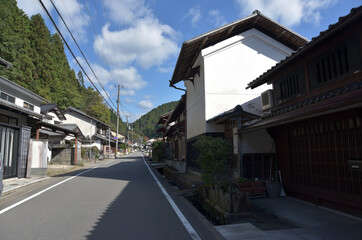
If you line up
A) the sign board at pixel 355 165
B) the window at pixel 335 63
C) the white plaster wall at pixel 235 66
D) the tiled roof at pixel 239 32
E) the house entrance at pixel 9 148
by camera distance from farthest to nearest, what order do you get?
the white plaster wall at pixel 235 66 → the tiled roof at pixel 239 32 → the house entrance at pixel 9 148 → the window at pixel 335 63 → the sign board at pixel 355 165

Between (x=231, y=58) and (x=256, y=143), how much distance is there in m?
5.57

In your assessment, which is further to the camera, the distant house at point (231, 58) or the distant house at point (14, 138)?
the distant house at point (231, 58)

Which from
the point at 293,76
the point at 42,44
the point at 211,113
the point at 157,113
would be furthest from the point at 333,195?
the point at 157,113

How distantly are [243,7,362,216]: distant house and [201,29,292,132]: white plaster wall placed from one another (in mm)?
3909

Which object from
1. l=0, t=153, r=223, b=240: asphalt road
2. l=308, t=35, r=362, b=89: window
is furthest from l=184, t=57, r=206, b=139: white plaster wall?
l=308, t=35, r=362, b=89: window

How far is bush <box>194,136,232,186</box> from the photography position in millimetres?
7621

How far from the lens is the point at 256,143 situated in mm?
9438

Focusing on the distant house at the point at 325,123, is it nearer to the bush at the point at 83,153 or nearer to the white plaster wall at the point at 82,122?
the bush at the point at 83,153

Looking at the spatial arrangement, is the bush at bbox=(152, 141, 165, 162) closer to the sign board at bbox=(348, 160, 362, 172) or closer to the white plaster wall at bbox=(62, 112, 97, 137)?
the white plaster wall at bbox=(62, 112, 97, 137)

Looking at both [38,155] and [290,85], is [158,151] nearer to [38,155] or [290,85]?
[38,155]

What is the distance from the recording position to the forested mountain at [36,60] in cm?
3006

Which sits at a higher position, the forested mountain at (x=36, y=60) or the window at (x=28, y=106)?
the forested mountain at (x=36, y=60)

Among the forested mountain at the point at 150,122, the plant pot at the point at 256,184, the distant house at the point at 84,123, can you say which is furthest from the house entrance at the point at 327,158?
the forested mountain at the point at 150,122

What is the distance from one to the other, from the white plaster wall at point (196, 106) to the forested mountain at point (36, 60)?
22.8 m
